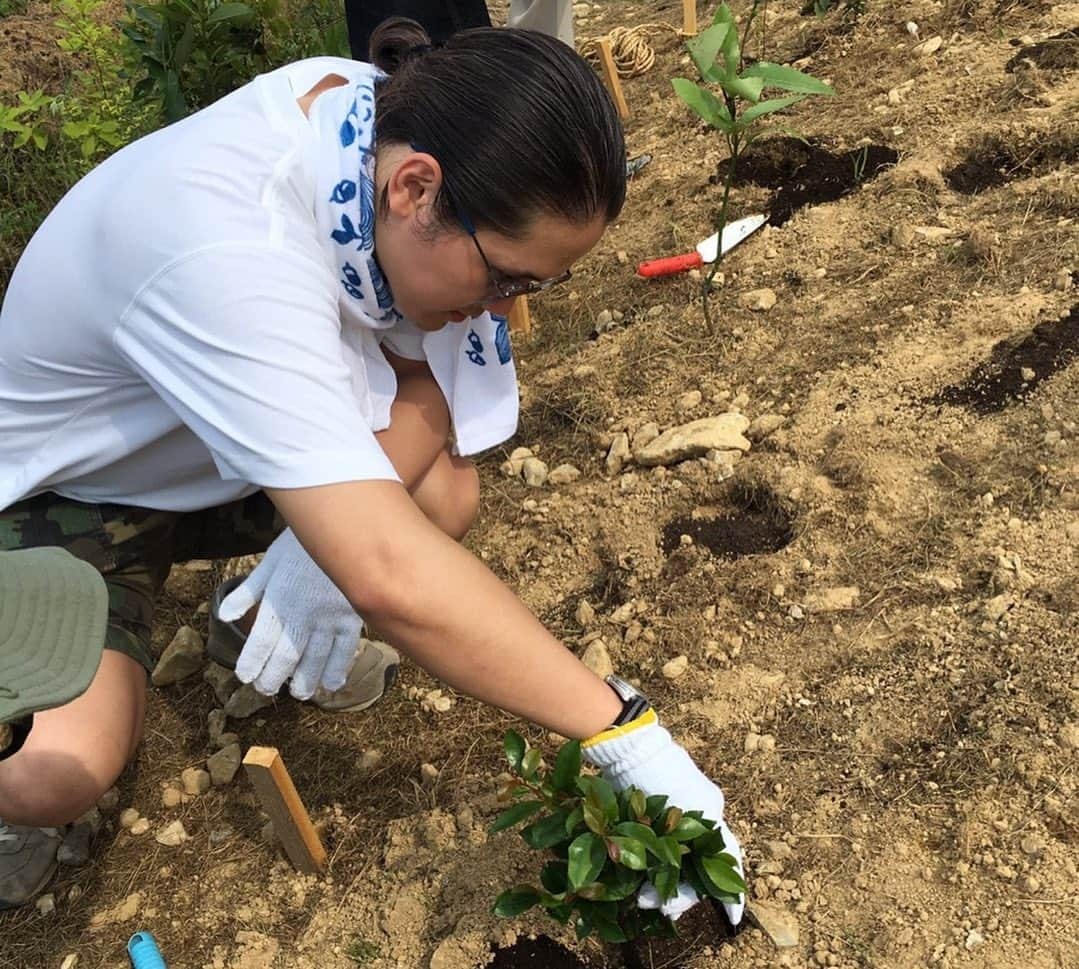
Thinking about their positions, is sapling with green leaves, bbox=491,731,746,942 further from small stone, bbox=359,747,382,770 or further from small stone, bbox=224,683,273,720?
small stone, bbox=224,683,273,720

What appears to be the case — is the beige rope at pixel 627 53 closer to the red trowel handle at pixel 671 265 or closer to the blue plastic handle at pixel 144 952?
the red trowel handle at pixel 671 265

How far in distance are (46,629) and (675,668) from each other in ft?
3.50

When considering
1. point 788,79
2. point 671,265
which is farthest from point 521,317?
point 788,79

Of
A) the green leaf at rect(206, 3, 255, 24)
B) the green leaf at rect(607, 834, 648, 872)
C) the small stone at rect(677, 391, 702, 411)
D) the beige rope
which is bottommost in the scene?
the beige rope

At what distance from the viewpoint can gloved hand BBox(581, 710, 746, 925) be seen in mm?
1319

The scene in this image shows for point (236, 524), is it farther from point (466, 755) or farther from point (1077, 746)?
point (1077, 746)

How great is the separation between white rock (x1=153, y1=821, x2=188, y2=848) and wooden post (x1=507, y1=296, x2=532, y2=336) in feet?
5.14

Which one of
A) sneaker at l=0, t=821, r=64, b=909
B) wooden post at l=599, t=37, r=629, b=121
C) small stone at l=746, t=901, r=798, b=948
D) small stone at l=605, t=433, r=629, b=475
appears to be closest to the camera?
small stone at l=746, t=901, r=798, b=948

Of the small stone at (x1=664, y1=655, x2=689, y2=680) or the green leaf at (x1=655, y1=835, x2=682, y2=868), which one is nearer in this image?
the green leaf at (x1=655, y1=835, x2=682, y2=868)

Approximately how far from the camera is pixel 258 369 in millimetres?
1227

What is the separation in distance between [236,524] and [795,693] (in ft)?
3.45

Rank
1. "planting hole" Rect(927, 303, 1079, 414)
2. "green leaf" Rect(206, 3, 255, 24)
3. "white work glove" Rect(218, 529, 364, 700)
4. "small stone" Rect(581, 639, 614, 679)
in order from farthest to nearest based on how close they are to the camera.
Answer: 1. "green leaf" Rect(206, 3, 255, 24)
2. "planting hole" Rect(927, 303, 1079, 414)
3. "small stone" Rect(581, 639, 614, 679)
4. "white work glove" Rect(218, 529, 364, 700)

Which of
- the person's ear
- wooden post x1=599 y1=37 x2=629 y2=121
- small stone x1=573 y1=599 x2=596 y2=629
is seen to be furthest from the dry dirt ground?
wooden post x1=599 y1=37 x2=629 y2=121

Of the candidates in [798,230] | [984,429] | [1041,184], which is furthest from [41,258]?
[1041,184]
